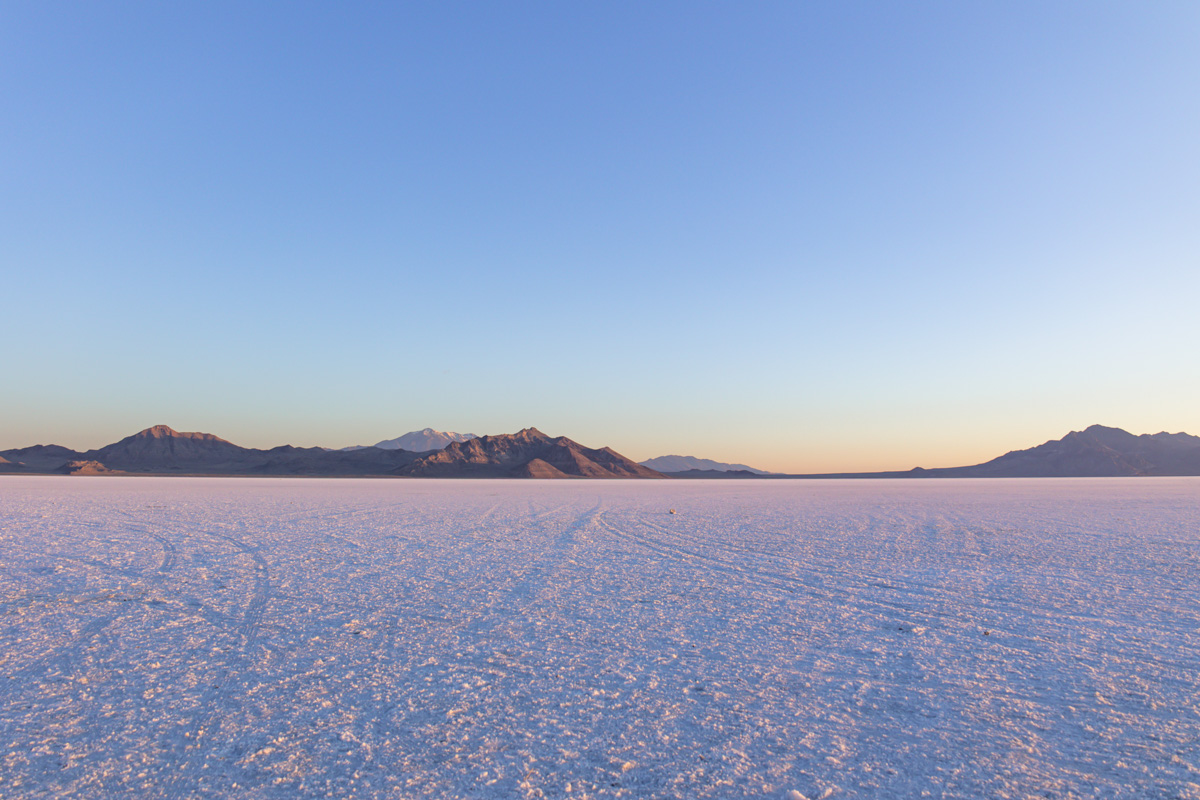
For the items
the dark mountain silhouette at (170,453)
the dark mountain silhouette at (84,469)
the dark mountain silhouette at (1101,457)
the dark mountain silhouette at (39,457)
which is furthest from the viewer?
the dark mountain silhouette at (1101,457)

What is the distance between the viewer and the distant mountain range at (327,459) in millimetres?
125188

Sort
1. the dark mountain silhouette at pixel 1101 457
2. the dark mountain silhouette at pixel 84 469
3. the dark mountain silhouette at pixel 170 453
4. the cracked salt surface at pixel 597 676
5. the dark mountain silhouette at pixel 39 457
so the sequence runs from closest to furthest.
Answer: the cracked salt surface at pixel 597 676 < the dark mountain silhouette at pixel 84 469 < the dark mountain silhouette at pixel 39 457 < the dark mountain silhouette at pixel 170 453 < the dark mountain silhouette at pixel 1101 457

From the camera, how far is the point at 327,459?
448 ft

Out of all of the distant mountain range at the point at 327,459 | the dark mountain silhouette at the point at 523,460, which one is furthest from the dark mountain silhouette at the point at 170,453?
the dark mountain silhouette at the point at 523,460

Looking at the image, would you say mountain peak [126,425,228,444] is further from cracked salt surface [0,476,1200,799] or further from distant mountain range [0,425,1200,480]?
cracked salt surface [0,476,1200,799]

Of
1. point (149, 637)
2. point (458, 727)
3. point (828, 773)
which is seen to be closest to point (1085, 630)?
point (828, 773)

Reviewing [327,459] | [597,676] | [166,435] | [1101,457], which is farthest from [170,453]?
[1101,457]

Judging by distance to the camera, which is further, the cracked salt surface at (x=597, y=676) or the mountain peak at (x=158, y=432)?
the mountain peak at (x=158, y=432)

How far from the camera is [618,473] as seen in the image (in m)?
143

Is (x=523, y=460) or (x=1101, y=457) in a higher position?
(x=1101, y=457)

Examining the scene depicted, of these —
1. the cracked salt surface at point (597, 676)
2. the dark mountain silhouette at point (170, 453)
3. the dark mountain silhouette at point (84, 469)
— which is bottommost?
the cracked salt surface at point (597, 676)

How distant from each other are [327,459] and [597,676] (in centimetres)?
14479

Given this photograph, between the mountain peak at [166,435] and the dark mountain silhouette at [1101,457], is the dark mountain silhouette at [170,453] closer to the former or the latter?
the mountain peak at [166,435]

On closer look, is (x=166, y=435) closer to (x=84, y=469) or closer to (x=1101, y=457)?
(x=84, y=469)
